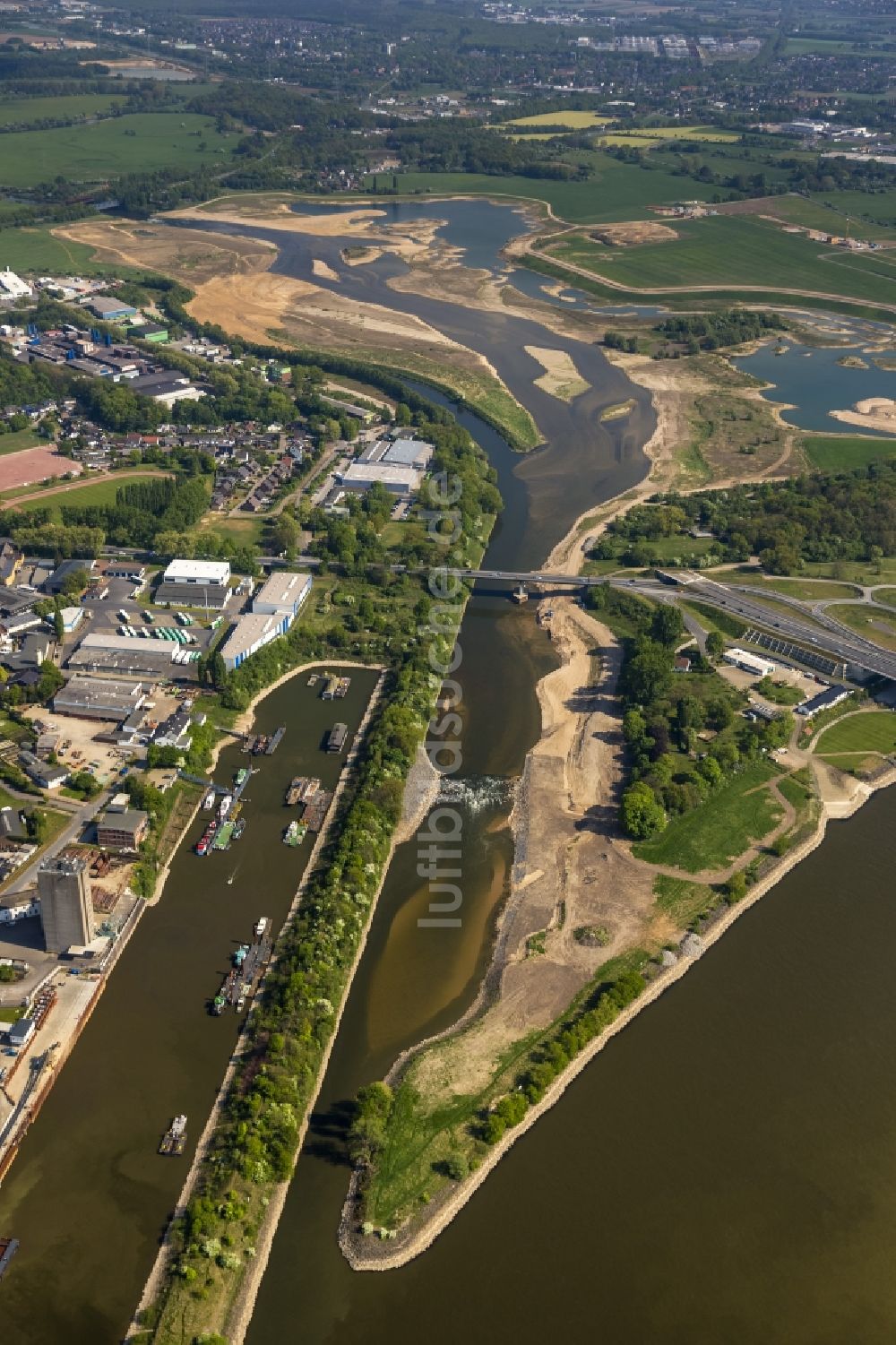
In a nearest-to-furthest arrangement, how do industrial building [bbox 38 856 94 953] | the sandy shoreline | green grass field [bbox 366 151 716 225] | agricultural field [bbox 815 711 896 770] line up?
the sandy shoreline < industrial building [bbox 38 856 94 953] < agricultural field [bbox 815 711 896 770] < green grass field [bbox 366 151 716 225]

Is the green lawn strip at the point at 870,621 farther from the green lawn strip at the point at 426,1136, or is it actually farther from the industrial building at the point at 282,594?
the green lawn strip at the point at 426,1136

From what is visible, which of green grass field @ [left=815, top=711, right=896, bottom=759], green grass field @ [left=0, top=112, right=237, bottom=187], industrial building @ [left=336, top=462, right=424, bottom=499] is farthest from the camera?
green grass field @ [left=0, top=112, right=237, bottom=187]

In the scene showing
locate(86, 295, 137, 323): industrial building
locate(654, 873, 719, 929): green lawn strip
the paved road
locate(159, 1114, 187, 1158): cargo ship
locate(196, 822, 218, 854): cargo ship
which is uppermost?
locate(86, 295, 137, 323): industrial building

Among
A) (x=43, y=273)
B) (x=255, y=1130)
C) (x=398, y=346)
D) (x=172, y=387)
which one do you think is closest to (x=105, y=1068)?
(x=255, y=1130)

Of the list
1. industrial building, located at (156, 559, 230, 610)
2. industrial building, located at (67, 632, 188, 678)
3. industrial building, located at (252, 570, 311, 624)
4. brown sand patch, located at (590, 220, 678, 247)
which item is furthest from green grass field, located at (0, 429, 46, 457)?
brown sand patch, located at (590, 220, 678, 247)

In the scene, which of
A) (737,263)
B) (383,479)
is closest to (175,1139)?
(383,479)

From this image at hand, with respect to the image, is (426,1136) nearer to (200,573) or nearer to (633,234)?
(200,573)

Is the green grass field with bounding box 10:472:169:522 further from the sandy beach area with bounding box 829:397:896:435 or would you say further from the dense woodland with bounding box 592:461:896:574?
the sandy beach area with bounding box 829:397:896:435
